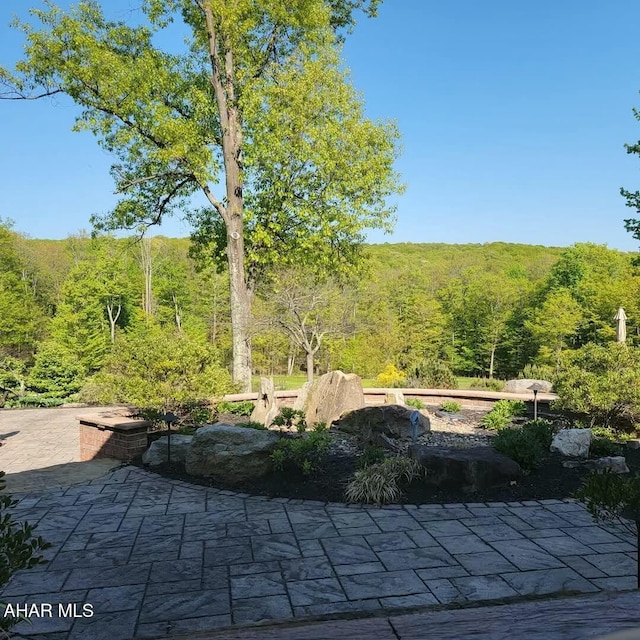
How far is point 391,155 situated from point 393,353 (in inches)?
589

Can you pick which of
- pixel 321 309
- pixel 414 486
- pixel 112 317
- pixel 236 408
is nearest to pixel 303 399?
Result: pixel 236 408

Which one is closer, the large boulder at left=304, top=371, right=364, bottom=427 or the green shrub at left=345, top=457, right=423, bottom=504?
the green shrub at left=345, top=457, right=423, bottom=504

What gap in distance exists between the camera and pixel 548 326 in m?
29.4

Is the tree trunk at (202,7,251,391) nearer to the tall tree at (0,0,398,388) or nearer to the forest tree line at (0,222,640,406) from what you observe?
the tall tree at (0,0,398,388)

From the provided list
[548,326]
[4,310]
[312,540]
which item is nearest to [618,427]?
[312,540]

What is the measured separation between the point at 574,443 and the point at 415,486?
8.22 ft

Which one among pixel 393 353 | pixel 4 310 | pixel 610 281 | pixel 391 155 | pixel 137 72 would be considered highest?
pixel 137 72

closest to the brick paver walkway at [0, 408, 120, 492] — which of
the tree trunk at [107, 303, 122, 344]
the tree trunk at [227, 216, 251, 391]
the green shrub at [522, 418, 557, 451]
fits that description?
the tree trunk at [227, 216, 251, 391]

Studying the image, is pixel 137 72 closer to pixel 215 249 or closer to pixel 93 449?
pixel 215 249

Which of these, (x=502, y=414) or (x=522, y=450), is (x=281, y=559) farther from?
(x=502, y=414)

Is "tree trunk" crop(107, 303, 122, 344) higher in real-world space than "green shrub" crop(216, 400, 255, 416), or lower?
higher

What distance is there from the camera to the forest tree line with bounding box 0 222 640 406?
19.7 m

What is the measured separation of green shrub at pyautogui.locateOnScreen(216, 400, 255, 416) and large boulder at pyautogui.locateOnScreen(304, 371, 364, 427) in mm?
1354

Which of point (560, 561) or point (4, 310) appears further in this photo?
point (4, 310)
